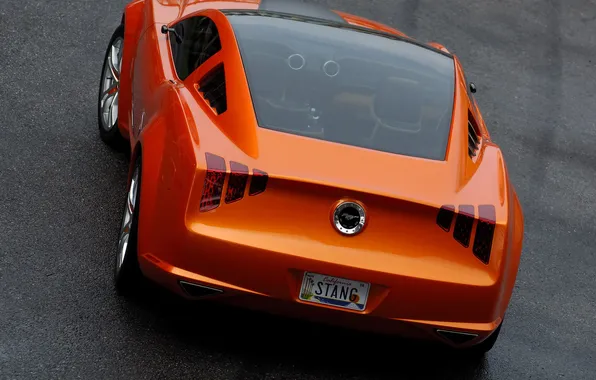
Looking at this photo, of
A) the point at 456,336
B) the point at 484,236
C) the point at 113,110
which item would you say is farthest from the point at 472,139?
the point at 113,110

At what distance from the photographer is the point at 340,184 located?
5.13m

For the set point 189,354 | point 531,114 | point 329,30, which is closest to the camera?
point 189,354

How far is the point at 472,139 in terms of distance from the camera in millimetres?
6059

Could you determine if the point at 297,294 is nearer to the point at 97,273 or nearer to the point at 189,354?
the point at 189,354

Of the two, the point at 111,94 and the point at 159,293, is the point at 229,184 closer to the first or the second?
the point at 159,293

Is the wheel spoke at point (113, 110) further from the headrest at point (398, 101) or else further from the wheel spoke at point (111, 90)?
the headrest at point (398, 101)

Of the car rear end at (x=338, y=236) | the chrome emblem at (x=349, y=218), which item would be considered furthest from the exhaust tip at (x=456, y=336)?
the chrome emblem at (x=349, y=218)

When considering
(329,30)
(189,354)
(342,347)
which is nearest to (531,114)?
(329,30)

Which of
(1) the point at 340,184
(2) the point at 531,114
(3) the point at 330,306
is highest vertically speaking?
(1) the point at 340,184

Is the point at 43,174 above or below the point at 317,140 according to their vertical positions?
below

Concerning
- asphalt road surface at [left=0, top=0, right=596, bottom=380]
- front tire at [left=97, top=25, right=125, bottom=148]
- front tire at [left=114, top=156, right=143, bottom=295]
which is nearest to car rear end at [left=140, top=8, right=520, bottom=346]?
front tire at [left=114, top=156, right=143, bottom=295]

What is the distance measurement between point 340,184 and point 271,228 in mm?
357

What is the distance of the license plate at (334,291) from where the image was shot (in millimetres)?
Result: 5160

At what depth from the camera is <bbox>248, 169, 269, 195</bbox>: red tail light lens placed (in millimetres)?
5129
